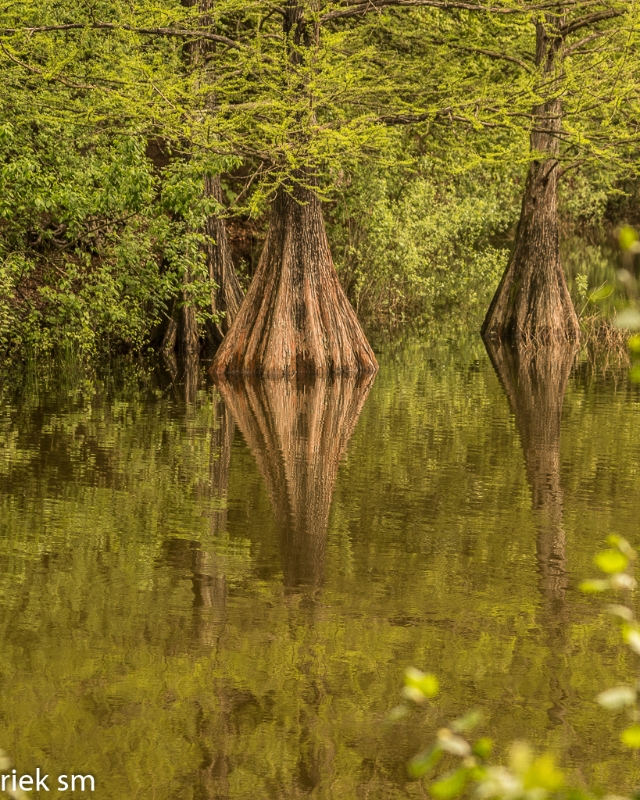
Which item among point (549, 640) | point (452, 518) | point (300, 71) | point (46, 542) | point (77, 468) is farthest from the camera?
point (300, 71)

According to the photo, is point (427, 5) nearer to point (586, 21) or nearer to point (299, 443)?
point (586, 21)

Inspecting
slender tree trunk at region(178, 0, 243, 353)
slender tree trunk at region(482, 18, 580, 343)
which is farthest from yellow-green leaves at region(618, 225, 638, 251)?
slender tree trunk at region(482, 18, 580, 343)

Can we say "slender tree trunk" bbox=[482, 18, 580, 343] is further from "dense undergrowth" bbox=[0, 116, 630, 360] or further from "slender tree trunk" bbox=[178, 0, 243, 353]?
"slender tree trunk" bbox=[178, 0, 243, 353]

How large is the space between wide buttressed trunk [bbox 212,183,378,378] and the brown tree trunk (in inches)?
119

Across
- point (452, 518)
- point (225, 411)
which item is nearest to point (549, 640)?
point (452, 518)

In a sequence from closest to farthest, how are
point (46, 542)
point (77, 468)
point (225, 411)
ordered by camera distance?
point (46, 542), point (77, 468), point (225, 411)

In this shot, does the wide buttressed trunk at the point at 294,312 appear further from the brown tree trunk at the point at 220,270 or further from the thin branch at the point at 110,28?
the brown tree trunk at the point at 220,270

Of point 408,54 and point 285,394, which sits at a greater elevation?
point 408,54

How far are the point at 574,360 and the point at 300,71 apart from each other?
8816mm

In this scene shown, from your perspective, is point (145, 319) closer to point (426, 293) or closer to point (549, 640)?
point (426, 293)

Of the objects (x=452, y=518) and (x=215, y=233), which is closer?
(x=452, y=518)

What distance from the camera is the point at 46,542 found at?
24.4 feet

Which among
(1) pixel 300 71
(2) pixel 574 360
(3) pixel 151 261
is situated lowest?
(2) pixel 574 360

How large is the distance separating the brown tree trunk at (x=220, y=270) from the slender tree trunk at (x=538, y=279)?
21.8 ft
